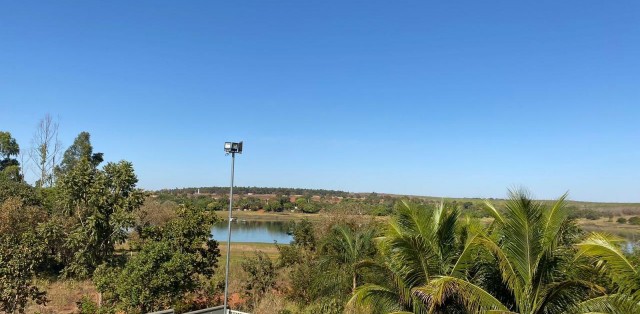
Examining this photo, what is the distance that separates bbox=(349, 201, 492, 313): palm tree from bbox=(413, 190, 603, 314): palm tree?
2.19 ft

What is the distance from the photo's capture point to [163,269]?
464 inches

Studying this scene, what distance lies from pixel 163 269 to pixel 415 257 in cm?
791

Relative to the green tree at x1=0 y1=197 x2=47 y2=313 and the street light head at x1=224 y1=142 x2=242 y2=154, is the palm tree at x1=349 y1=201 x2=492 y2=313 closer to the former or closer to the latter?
the street light head at x1=224 y1=142 x2=242 y2=154

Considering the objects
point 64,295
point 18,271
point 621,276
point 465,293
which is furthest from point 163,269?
point 621,276

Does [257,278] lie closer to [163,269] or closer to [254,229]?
[163,269]

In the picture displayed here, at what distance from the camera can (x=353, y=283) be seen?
13.2 metres

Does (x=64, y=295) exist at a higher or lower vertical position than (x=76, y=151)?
lower

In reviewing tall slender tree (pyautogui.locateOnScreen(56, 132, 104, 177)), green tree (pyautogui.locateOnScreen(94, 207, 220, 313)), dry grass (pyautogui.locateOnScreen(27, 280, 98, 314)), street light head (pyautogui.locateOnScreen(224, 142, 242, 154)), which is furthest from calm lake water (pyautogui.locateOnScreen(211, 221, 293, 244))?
street light head (pyautogui.locateOnScreen(224, 142, 242, 154))

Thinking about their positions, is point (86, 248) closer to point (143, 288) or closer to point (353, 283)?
point (143, 288)

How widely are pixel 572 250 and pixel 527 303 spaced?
1.54 metres

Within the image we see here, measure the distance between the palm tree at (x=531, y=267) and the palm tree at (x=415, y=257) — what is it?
0.67m

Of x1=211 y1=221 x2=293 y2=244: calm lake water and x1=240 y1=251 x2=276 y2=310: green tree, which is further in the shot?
x1=211 y1=221 x2=293 y2=244: calm lake water

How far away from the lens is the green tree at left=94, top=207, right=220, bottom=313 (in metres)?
11.6

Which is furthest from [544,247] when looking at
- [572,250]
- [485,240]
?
[572,250]
